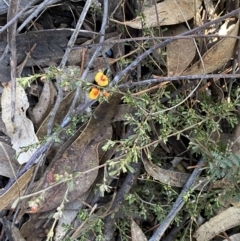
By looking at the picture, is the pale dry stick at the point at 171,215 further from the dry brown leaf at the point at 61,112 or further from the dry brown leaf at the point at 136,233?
the dry brown leaf at the point at 61,112

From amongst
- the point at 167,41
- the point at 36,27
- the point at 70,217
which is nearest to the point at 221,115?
the point at 167,41

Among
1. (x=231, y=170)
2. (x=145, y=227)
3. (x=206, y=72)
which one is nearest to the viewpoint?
(x=231, y=170)

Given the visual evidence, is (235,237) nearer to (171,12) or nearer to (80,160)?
(80,160)

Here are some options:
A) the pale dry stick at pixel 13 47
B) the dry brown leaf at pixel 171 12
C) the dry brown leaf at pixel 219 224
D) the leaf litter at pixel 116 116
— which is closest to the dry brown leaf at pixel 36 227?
the leaf litter at pixel 116 116

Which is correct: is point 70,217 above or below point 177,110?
below

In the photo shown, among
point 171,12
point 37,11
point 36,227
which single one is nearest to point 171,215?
point 36,227

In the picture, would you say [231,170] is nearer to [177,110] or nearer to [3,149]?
[177,110]
